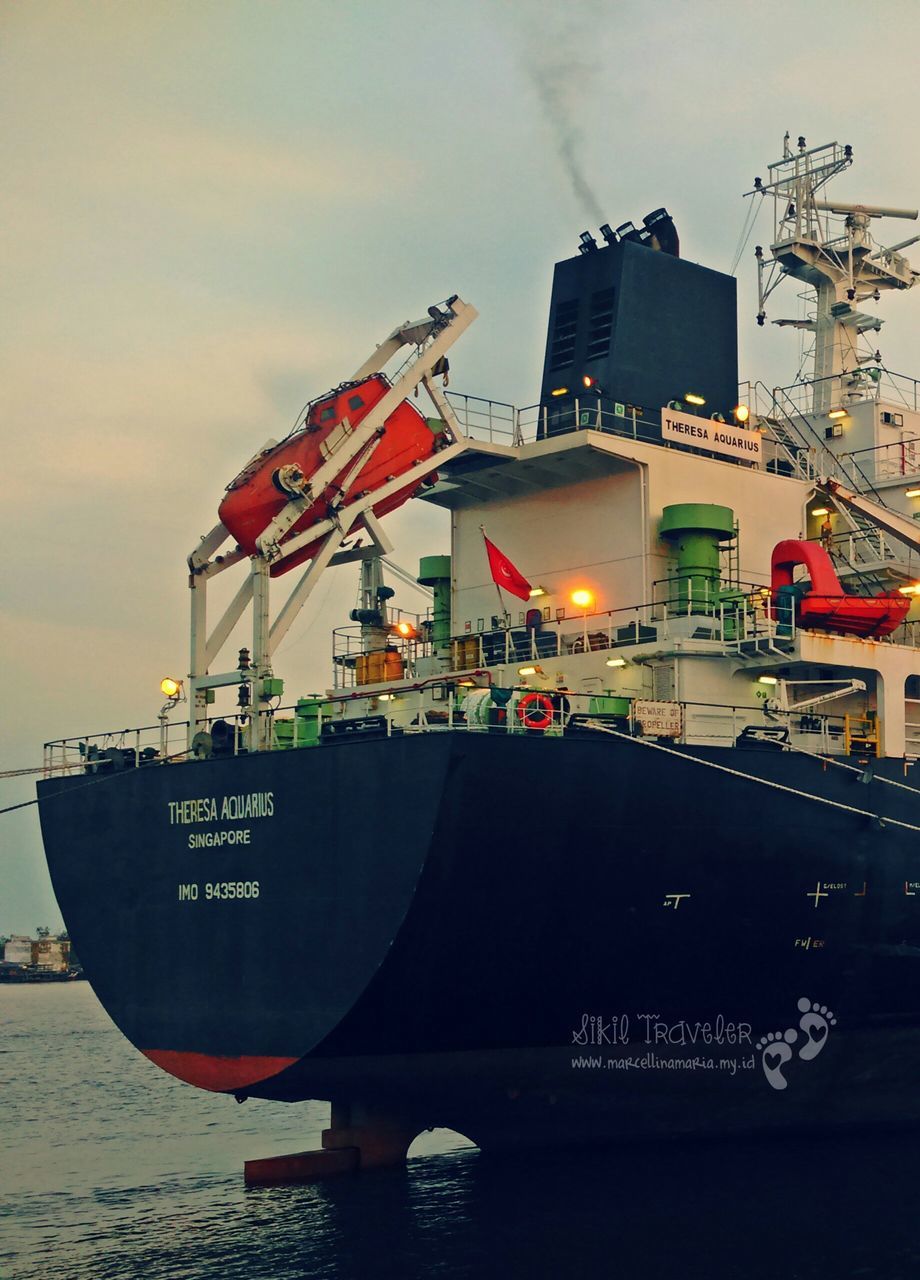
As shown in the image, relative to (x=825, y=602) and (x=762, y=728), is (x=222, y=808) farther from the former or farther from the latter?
(x=825, y=602)

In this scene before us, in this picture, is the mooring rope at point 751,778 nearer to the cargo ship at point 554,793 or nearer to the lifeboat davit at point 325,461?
the cargo ship at point 554,793

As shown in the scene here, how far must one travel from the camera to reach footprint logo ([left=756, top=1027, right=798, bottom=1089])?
88.4ft

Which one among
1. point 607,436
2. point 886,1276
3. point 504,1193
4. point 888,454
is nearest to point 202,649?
point 607,436

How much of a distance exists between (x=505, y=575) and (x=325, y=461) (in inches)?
163

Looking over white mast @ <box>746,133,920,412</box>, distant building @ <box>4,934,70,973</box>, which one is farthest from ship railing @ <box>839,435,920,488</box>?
distant building @ <box>4,934,70,973</box>

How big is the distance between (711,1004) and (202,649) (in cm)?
1051

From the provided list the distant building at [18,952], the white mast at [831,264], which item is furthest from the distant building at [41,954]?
the white mast at [831,264]

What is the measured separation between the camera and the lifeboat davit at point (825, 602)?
2866 cm

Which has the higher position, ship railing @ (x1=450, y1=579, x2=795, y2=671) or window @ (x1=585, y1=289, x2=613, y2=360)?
window @ (x1=585, y1=289, x2=613, y2=360)

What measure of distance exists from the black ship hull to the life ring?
25.9 inches

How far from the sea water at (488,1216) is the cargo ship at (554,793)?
36.3 inches

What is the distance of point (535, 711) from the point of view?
81.5 ft

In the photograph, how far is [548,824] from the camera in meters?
24.0

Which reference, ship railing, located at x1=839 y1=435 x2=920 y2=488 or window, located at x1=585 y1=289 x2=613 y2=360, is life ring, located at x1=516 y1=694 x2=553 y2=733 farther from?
ship railing, located at x1=839 y1=435 x2=920 y2=488
